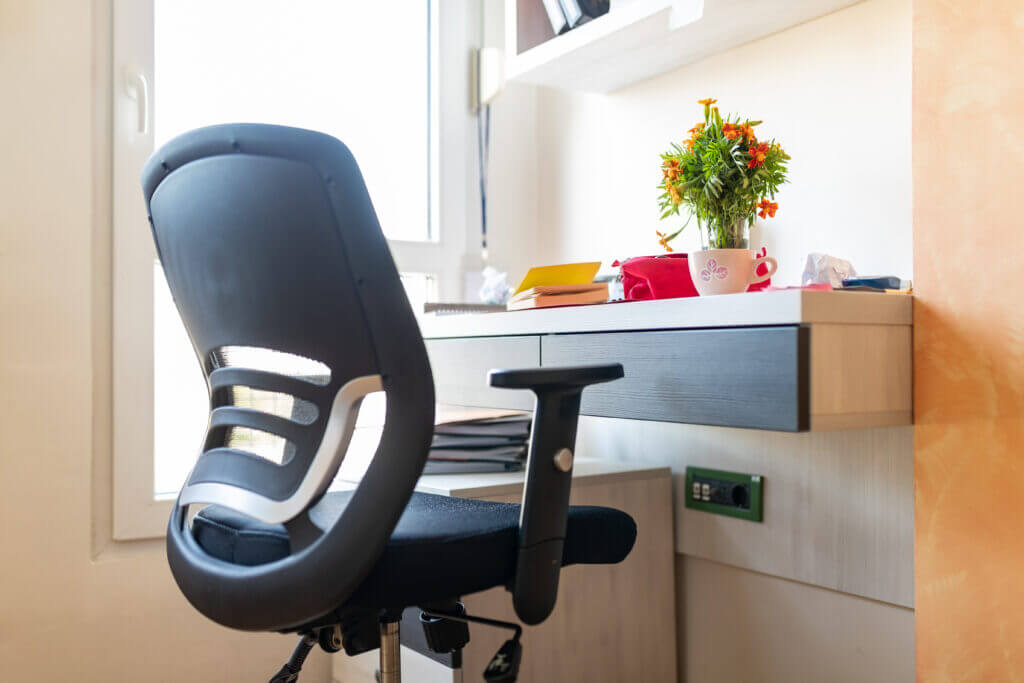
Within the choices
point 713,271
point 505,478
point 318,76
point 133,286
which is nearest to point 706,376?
point 713,271

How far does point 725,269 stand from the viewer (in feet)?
3.88

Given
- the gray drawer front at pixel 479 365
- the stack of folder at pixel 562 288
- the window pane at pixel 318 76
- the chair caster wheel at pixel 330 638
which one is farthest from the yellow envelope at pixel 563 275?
the window pane at pixel 318 76

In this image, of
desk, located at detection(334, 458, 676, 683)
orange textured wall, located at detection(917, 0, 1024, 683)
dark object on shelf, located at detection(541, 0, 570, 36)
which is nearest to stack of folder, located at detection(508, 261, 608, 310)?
desk, located at detection(334, 458, 676, 683)

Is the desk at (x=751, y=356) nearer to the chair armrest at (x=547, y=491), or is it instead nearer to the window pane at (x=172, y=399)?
the chair armrest at (x=547, y=491)

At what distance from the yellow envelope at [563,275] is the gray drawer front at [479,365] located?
0.11 meters

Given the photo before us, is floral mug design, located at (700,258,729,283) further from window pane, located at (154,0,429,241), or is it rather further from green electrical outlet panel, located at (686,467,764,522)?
window pane, located at (154,0,429,241)

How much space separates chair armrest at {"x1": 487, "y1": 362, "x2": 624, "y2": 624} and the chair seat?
2 cm

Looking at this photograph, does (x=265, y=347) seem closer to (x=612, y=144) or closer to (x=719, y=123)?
(x=719, y=123)

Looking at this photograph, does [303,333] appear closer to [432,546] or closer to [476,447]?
[432,546]

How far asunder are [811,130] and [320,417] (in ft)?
3.67

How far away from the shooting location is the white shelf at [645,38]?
155 cm

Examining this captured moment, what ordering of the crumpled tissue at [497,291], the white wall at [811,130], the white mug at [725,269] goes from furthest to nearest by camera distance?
1. the crumpled tissue at [497,291]
2. the white wall at [811,130]
3. the white mug at [725,269]

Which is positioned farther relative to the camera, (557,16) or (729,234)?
(557,16)

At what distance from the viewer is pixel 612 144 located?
2064mm
